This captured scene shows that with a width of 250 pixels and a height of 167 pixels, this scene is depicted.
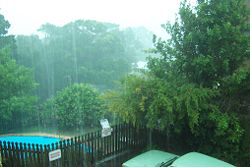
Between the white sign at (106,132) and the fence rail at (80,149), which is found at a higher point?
the white sign at (106,132)

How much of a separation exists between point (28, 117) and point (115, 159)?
11.9 meters

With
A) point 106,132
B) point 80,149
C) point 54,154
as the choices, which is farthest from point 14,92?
point 54,154

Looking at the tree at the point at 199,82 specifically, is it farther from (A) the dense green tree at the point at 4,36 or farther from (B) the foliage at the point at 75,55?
(B) the foliage at the point at 75,55

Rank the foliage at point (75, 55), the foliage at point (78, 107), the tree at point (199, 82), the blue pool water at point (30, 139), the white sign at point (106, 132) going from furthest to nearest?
1. the foliage at point (75, 55)
2. the foliage at point (78, 107)
3. the blue pool water at point (30, 139)
4. the white sign at point (106, 132)
5. the tree at point (199, 82)

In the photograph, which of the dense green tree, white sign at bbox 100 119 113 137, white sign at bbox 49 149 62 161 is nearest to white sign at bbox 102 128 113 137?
white sign at bbox 100 119 113 137

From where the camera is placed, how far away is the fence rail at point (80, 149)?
19.6 feet

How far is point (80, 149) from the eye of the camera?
665 cm

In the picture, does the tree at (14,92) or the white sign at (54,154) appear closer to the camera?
the white sign at (54,154)

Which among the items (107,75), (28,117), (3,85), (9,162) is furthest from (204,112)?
(107,75)

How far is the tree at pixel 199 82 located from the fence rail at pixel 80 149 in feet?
2.59

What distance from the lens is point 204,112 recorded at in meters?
7.11

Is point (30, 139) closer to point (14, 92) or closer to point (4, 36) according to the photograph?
point (14, 92)

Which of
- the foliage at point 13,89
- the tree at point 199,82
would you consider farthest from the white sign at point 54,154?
the foliage at point 13,89

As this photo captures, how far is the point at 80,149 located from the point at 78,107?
28.3 feet
